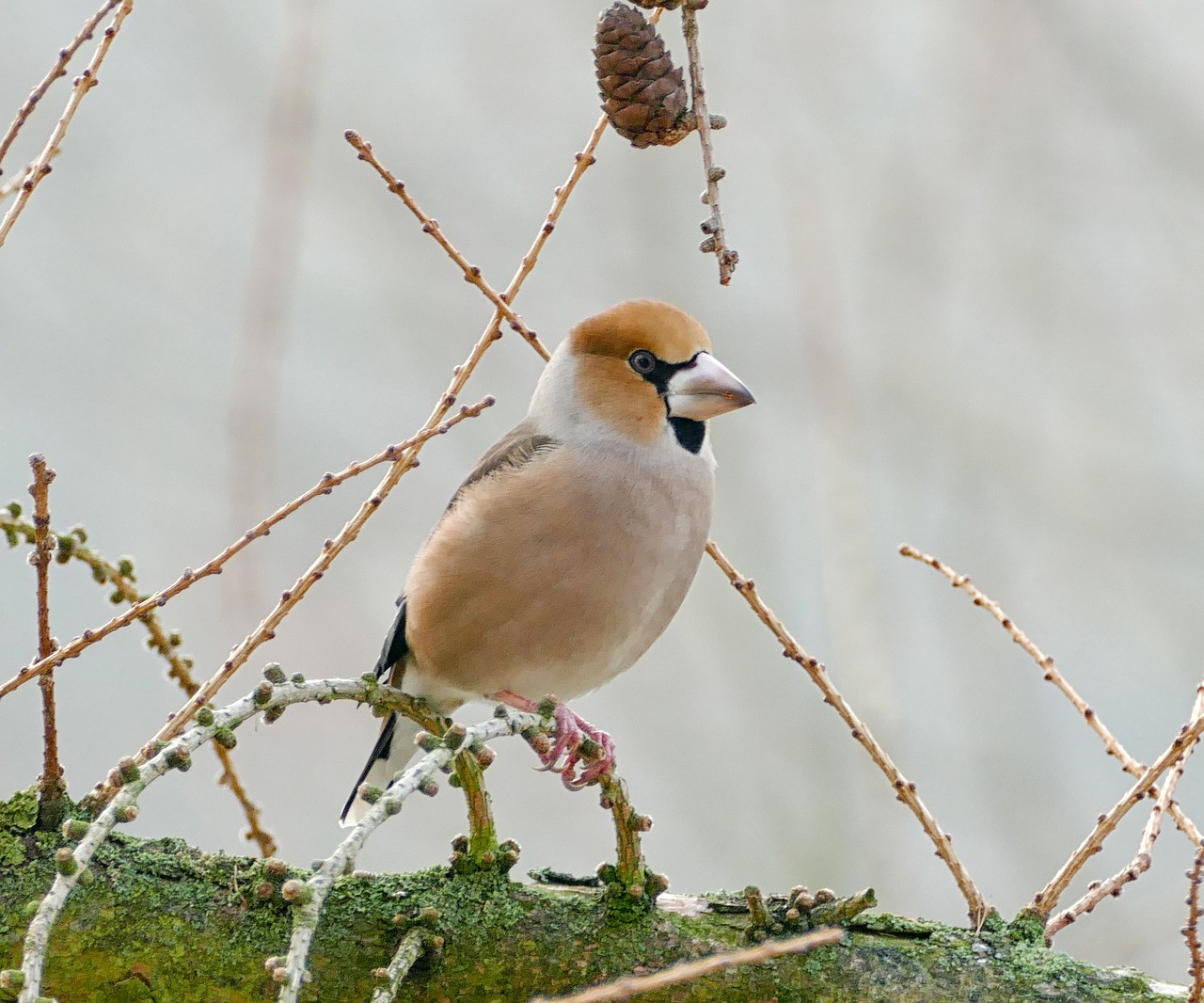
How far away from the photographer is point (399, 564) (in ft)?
20.2

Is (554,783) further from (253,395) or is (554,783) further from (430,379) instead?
(253,395)

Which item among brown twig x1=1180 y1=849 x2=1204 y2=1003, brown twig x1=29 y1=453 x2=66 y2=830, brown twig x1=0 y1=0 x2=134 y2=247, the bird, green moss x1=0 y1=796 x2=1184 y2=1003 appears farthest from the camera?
the bird

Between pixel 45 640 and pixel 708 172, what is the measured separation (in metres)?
1.01

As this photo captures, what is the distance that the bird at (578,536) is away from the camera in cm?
263

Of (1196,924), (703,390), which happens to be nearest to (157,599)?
(1196,924)

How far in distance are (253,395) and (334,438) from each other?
11.8 ft

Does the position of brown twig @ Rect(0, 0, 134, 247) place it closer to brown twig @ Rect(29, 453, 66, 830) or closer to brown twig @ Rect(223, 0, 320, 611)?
brown twig @ Rect(29, 453, 66, 830)

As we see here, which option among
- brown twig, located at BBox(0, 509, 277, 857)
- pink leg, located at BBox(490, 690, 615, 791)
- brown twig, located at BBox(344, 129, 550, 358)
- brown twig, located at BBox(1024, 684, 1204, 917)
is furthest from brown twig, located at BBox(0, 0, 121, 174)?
brown twig, located at BBox(1024, 684, 1204, 917)

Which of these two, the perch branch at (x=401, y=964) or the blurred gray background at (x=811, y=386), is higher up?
the blurred gray background at (x=811, y=386)

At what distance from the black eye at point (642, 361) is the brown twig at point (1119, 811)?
129 centimetres

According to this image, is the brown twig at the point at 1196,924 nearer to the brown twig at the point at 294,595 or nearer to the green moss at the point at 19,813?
the brown twig at the point at 294,595

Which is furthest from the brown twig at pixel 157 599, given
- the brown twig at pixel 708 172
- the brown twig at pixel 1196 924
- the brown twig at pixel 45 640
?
the brown twig at pixel 1196 924

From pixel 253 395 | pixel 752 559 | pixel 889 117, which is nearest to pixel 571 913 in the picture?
pixel 253 395

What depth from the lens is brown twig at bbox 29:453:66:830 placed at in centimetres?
167
